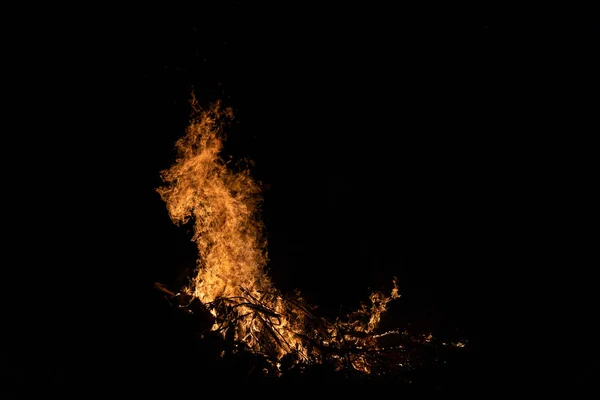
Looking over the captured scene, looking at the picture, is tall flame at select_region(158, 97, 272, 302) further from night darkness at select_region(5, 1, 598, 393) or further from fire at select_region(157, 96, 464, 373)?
night darkness at select_region(5, 1, 598, 393)

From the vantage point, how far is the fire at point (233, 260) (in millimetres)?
3711

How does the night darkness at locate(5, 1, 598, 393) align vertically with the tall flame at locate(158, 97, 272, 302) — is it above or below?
above

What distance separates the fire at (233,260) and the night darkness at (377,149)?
0.93 feet

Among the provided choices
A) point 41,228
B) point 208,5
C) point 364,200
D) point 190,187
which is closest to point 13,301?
point 41,228

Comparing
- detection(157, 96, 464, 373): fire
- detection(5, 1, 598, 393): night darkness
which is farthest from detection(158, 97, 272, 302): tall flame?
detection(5, 1, 598, 393): night darkness

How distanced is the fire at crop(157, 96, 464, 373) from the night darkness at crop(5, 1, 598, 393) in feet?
0.93

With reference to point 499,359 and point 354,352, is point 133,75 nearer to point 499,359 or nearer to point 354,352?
point 354,352

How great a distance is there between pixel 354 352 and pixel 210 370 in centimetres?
126

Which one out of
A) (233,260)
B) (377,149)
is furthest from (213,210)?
(377,149)

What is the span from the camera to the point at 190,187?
4.18 m

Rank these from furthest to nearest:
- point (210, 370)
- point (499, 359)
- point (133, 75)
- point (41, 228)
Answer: point (133, 75), point (41, 228), point (499, 359), point (210, 370)

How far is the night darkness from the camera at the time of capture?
4.22 m

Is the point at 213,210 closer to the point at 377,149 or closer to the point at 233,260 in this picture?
the point at 233,260

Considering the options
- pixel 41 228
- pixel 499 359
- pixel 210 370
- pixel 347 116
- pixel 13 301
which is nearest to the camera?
pixel 210 370
